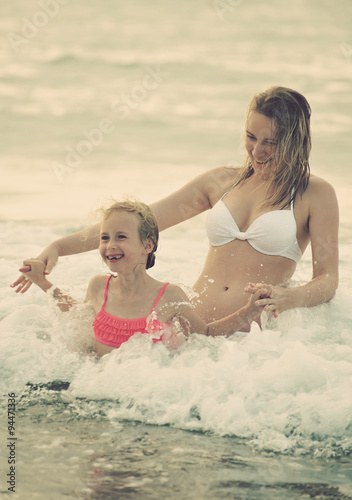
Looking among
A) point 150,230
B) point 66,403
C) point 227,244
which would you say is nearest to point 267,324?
point 227,244

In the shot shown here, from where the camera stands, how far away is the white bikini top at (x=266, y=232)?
4516 millimetres

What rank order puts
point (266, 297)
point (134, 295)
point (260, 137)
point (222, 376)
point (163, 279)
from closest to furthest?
1. point (222, 376)
2. point (266, 297)
3. point (134, 295)
4. point (260, 137)
5. point (163, 279)

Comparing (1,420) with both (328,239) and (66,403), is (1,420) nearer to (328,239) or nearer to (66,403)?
(66,403)

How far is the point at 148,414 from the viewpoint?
368 cm

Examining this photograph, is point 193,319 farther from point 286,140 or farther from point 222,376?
point 286,140

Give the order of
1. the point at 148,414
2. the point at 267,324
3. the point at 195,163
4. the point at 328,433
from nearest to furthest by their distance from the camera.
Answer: the point at 328,433 < the point at 148,414 < the point at 267,324 < the point at 195,163

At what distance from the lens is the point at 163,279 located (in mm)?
6293

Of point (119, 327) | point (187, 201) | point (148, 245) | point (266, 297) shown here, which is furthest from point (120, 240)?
point (187, 201)

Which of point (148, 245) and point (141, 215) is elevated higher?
point (141, 215)

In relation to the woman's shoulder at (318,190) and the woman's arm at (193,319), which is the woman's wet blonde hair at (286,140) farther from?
the woman's arm at (193,319)

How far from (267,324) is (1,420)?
1.60 metres

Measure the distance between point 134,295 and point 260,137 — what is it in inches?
45.1

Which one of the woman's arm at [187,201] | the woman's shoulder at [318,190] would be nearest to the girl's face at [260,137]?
the woman's shoulder at [318,190]

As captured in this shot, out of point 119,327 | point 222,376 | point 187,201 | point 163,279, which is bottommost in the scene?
point 222,376
